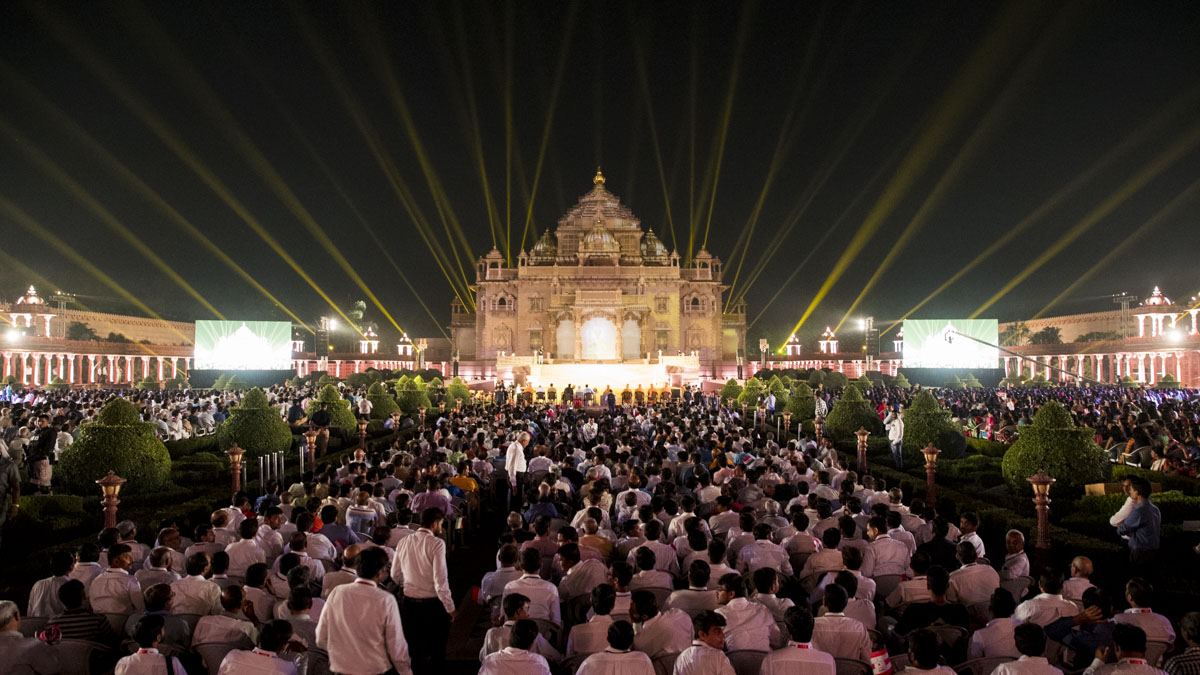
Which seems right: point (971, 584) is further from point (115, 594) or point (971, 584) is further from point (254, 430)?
point (254, 430)

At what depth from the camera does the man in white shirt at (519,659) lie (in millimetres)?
4832

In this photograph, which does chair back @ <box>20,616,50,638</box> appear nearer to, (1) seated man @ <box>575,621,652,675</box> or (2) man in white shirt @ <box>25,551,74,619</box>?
(2) man in white shirt @ <box>25,551,74,619</box>

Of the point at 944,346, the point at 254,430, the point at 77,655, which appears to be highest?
the point at 944,346

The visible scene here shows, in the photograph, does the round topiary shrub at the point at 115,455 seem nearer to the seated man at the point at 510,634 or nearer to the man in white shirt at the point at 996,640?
the seated man at the point at 510,634

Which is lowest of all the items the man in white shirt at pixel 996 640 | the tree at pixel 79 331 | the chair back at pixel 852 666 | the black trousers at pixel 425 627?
the black trousers at pixel 425 627

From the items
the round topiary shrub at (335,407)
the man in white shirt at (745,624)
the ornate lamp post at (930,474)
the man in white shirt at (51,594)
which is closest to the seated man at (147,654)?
the man in white shirt at (51,594)

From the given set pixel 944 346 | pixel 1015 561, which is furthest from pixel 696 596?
pixel 944 346

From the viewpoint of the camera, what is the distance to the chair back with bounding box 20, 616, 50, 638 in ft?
19.8

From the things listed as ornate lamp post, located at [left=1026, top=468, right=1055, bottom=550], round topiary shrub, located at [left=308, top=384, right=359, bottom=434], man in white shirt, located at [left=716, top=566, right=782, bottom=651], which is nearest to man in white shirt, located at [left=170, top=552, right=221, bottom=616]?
man in white shirt, located at [left=716, top=566, right=782, bottom=651]

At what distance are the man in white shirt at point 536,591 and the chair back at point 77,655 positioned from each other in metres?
3.08

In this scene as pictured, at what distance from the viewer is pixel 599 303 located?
65.8 metres

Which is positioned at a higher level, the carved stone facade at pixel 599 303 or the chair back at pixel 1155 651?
the carved stone facade at pixel 599 303

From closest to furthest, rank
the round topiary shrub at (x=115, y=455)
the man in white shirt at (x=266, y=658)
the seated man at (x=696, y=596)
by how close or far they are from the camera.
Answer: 1. the man in white shirt at (x=266, y=658)
2. the seated man at (x=696, y=596)
3. the round topiary shrub at (x=115, y=455)

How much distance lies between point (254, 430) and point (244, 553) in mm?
11633
